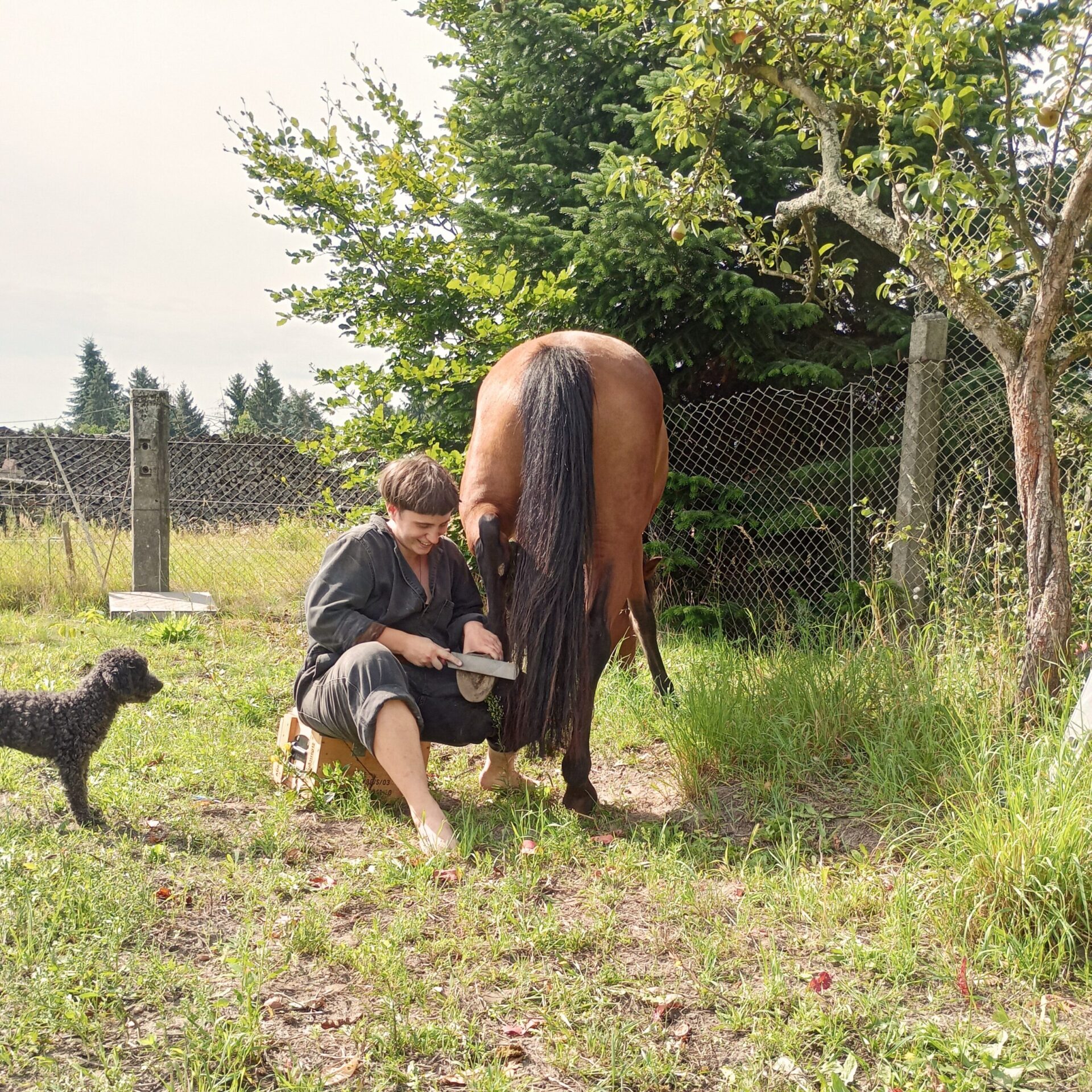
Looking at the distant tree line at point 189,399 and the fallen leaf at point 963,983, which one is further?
the distant tree line at point 189,399

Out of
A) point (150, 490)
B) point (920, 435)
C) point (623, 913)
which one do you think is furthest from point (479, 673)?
point (150, 490)

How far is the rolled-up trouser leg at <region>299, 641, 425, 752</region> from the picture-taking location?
2.81 metres

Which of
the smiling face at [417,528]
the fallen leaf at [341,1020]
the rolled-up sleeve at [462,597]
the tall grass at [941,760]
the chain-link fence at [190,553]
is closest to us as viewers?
the fallen leaf at [341,1020]

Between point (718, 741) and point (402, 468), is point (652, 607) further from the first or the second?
point (402, 468)

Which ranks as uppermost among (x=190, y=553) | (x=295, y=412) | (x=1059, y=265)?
(x=295, y=412)

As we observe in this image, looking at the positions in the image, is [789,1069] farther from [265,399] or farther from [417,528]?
[265,399]

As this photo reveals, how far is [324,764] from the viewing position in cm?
320

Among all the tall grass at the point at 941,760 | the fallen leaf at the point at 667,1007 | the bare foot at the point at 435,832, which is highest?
the tall grass at the point at 941,760

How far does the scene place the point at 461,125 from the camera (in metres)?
6.41

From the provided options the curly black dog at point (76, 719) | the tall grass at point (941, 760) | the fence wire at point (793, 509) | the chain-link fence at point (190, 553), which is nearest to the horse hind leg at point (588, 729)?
Result: the tall grass at point (941, 760)

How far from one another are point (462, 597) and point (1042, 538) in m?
2.16

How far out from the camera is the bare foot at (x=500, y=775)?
330 cm

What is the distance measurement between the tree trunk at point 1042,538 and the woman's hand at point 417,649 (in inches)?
82.7

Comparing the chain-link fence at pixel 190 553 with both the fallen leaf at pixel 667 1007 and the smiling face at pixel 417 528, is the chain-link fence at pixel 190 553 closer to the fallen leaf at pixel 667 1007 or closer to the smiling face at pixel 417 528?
the smiling face at pixel 417 528
